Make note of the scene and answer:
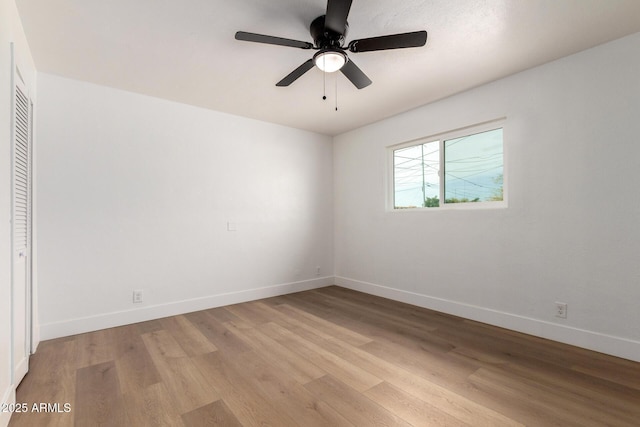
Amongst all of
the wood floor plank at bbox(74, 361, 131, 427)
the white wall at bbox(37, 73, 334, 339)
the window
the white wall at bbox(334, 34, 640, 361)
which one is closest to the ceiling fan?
the white wall at bbox(334, 34, 640, 361)

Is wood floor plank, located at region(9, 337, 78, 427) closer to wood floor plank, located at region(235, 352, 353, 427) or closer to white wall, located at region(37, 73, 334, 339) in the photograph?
white wall, located at region(37, 73, 334, 339)

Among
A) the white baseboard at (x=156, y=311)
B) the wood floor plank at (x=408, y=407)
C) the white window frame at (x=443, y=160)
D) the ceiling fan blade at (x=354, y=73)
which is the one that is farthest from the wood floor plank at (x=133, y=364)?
the white window frame at (x=443, y=160)

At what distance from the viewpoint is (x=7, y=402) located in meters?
1.53

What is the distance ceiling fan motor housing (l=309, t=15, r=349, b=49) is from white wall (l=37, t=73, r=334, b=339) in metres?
2.12

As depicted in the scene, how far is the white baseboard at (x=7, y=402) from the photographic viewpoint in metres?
1.44

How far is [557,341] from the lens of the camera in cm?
253

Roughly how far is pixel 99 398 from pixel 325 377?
139 centimetres

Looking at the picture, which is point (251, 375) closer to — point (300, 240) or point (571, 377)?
point (571, 377)

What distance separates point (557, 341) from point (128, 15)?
163 inches

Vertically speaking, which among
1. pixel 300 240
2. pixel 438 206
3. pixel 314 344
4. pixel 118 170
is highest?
pixel 118 170

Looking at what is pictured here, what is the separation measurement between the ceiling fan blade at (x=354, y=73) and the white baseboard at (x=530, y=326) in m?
2.52

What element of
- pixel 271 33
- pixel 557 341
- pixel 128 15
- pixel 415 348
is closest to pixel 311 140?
pixel 271 33

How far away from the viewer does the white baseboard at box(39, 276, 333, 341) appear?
274 centimetres

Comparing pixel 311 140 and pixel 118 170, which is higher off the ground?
pixel 311 140
